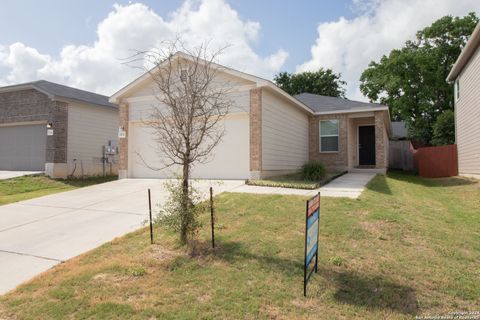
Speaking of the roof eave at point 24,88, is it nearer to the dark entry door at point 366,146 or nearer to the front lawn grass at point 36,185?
the front lawn grass at point 36,185

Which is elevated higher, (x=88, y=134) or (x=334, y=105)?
(x=334, y=105)

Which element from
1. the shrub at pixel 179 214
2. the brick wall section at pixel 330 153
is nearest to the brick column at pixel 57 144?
the brick wall section at pixel 330 153

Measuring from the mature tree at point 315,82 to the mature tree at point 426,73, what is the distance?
7.46 meters

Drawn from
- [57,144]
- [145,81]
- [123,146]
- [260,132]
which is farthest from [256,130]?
[57,144]

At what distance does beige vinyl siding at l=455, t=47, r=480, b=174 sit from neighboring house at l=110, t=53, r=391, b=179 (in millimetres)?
3281

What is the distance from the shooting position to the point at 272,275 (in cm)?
409

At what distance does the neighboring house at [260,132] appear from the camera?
1159cm

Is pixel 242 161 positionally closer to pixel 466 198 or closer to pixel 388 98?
pixel 466 198

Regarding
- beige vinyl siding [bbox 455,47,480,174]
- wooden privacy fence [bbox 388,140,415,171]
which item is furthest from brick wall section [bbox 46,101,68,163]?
wooden privacy fence [bbox 388,140,415,171]

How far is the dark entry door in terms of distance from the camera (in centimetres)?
1884

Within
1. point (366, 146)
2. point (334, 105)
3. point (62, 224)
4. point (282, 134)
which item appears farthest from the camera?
point (366, 146)

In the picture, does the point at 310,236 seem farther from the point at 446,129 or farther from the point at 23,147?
the point at 446,129

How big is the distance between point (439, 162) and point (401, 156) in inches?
245

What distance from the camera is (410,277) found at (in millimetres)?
4020
